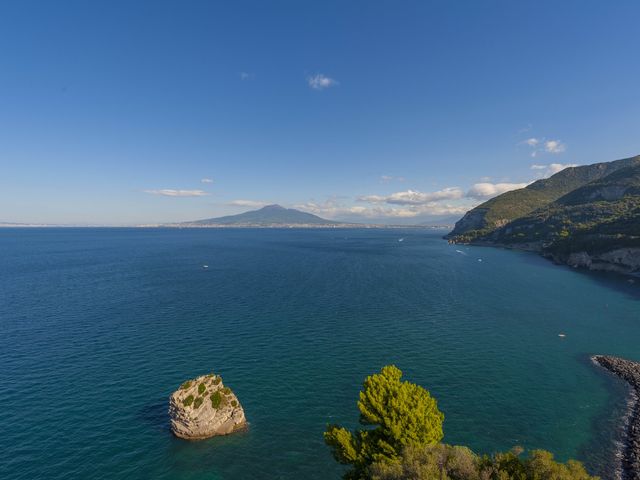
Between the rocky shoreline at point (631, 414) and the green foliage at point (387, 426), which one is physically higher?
the green foliage at point (387, 426)

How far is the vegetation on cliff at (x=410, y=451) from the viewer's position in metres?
23.3

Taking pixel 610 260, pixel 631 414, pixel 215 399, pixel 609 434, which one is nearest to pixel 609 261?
pixel 610 260

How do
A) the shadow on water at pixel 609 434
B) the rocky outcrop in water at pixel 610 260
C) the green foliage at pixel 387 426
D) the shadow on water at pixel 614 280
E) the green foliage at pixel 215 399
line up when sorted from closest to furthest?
1. the green foliage at pixel 387 426
2. the shadow on water at pixel 609 434
3. the green foliage at pixel 215 399
4. the shadow on water at pixel 614 280
5. the rocky outcrop in water at pixel 610 260

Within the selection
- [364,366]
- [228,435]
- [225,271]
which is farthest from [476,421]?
[225,271]

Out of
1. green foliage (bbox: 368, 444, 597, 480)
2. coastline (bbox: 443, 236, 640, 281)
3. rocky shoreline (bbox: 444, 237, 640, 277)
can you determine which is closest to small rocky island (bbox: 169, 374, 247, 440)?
green foliage (bbox: 368, 444, 597, 480)

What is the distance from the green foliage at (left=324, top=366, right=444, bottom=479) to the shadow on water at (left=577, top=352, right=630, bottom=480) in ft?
76.2

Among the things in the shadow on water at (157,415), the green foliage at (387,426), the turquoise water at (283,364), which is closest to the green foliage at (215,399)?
the turquoise water at (283,364)

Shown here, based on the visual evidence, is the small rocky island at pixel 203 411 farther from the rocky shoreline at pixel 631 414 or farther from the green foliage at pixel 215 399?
the rocky shoreline at pixel 631 414

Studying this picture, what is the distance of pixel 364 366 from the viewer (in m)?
59.4

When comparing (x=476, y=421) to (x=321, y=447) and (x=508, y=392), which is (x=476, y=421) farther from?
(x=321, y=447)

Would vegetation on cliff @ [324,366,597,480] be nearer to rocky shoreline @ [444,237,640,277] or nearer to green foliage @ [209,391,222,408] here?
green foliage @ [209,391,222,408]

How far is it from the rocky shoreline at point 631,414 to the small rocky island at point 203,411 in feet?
151

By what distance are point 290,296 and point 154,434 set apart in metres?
A: 68.1

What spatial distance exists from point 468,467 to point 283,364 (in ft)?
133
